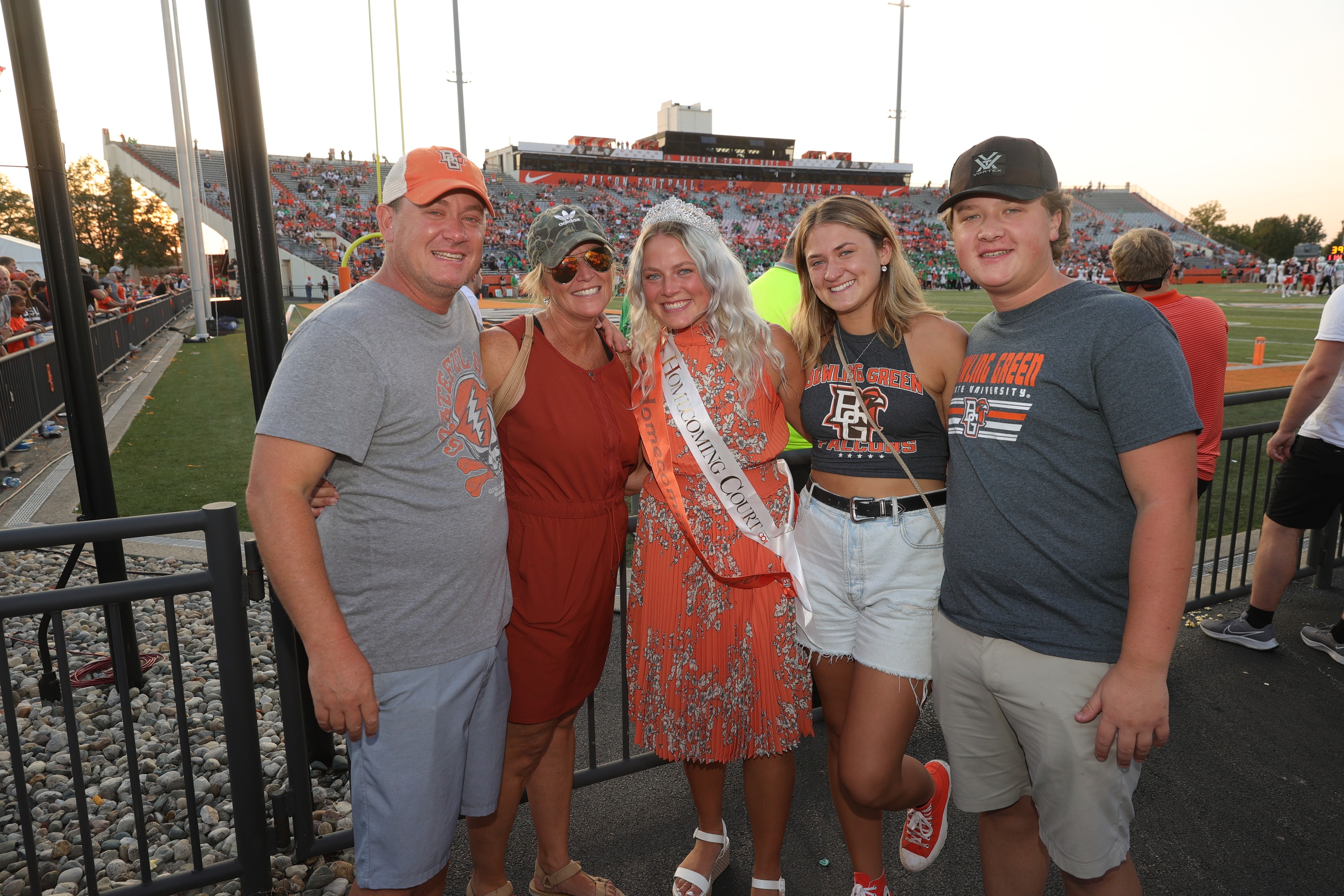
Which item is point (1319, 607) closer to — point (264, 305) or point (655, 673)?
point (655, 673)

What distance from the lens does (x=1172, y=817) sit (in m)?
2.89

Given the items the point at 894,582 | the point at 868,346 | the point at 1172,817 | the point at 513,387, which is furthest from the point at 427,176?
the point at 1172,817

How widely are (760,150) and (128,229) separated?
168 ft

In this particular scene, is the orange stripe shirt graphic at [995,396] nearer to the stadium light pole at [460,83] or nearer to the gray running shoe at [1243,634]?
the gray running shoe at [1243,634]

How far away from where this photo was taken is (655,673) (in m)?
2.48

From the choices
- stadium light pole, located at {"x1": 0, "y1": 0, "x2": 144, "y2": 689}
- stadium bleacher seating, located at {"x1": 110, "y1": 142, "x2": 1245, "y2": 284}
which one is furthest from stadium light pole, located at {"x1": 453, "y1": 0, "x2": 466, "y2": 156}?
stadium light pole, located at {"x1": 0, "y1": 0, "x2": 144, "y2": 689}

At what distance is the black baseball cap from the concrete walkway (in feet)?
7.29

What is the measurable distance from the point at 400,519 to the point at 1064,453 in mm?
1597

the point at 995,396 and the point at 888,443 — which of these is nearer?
the point at 995,396

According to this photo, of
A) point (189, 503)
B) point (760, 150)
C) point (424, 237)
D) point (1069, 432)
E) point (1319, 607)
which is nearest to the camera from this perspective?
point (1069, 432)

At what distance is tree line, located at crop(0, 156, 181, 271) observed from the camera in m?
36.1

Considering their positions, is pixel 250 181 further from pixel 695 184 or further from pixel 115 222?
pixel 695 184

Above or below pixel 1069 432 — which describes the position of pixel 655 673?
below

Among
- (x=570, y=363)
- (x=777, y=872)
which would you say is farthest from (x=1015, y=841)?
(x=570, y=363)
